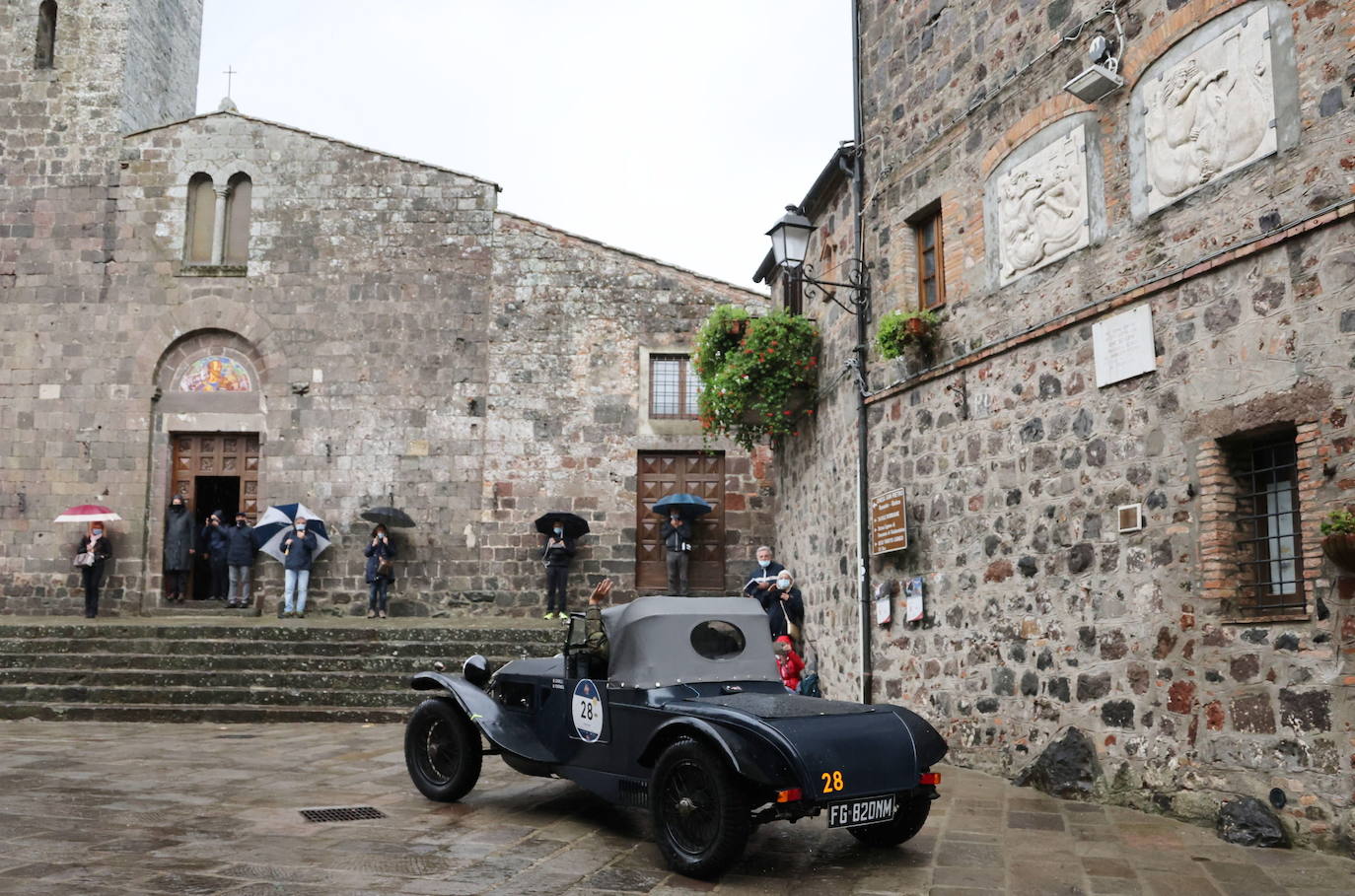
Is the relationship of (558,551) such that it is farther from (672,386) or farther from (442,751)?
(442,751)

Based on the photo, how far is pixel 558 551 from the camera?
650 inches

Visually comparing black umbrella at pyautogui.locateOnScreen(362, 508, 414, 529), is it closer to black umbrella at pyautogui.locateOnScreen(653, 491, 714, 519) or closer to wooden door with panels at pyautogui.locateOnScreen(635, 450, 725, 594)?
wooden door with panels at pyautogui.locateOnScreen(635, 450, 725, 594)

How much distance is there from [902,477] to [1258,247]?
13.3 feet

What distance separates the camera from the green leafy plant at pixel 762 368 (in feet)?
40.8

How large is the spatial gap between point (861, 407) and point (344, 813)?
19.3 feet

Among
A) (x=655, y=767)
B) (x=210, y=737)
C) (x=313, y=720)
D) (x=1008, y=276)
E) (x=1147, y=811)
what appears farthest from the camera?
(x=313, y=720)

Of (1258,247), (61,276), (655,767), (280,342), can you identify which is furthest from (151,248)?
(1258,247)

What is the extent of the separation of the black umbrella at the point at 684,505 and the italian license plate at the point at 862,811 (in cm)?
1141

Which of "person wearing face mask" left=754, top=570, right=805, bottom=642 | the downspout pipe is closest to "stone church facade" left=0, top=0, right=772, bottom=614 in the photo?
"person wearing face mask" left=754, top=570, right=805, bottom=642

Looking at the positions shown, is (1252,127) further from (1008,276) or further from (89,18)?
(89,18)

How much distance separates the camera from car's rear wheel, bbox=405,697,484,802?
24.2 ft

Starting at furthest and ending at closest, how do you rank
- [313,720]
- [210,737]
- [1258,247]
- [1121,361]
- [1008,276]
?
1. [313,720]
2. [210,737]
3. [1008,276]
4. [1121,361]
5. [1258,247]

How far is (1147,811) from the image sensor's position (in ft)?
22.5

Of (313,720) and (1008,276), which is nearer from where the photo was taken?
(1008,276)
